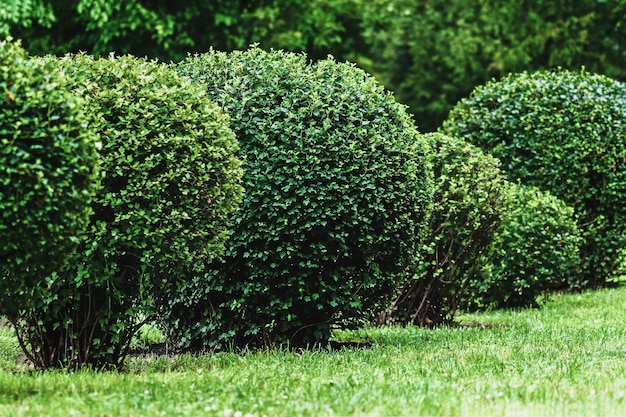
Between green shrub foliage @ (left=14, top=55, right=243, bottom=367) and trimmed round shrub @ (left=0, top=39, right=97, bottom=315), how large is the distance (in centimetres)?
74

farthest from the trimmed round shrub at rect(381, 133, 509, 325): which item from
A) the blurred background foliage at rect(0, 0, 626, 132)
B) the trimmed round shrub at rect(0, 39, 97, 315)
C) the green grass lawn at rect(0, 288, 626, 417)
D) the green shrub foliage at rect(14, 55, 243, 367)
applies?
the blurred background foliage at rect(0, 0, 626, 132)

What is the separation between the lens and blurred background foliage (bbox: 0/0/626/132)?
73.1ft

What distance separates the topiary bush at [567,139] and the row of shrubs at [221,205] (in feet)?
10.6

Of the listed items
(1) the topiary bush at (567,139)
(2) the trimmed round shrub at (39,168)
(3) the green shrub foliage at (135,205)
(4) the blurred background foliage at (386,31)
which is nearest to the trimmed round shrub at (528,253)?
(1) the topiary bush at (567,139)

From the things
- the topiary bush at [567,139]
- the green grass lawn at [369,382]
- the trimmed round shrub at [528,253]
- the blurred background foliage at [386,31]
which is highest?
the blurred background foliage at [386,31]

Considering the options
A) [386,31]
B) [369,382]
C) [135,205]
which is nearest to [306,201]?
[135,205]

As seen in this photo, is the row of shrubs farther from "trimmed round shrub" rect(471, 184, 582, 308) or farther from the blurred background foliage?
the blurred background foliage

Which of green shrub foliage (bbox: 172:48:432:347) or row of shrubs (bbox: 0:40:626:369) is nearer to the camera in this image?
row of shrubs (bbox: 0:40:626:369)

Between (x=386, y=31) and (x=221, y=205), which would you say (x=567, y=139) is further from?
(x=386, y=31)

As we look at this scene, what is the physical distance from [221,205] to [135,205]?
737 mm

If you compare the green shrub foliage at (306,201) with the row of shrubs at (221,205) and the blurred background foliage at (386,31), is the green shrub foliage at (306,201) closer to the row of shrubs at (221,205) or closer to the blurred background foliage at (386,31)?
the row of shrubs at (221,205)

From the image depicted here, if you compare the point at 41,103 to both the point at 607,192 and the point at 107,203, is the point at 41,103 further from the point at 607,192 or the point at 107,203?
the point at 607,192

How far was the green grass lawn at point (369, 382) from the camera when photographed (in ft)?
17.2

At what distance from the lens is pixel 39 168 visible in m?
5.43
